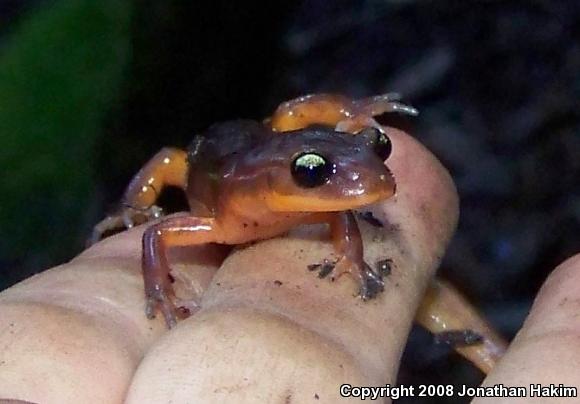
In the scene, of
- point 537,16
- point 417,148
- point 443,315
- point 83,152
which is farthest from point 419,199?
point 537,16

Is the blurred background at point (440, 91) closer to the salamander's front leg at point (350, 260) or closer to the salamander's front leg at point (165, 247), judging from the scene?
the salamander's front leg at point (165, 247)

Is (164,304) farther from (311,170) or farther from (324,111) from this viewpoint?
(324,111)

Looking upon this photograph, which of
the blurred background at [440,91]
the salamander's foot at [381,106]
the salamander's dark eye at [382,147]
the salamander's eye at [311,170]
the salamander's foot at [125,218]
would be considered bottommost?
the blurred background at [440,91]

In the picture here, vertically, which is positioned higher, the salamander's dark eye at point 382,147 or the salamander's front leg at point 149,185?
the salamander's dark eye at point 382,147

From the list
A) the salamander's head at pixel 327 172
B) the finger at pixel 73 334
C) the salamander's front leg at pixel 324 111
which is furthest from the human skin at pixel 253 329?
the salamander's front leg at pixel 324 111

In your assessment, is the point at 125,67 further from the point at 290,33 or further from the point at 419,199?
the point at 290,33

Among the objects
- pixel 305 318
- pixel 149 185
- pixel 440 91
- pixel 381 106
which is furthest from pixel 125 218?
pixel 440 91

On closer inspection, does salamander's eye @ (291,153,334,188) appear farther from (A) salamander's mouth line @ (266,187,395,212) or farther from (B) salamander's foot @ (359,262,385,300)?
(B) salamander's foot @ (359,262,385,300)
